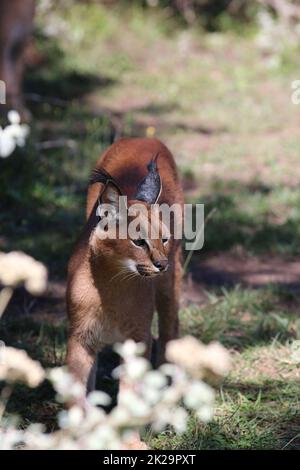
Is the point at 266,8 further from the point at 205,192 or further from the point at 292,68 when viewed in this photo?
the point at 205,192

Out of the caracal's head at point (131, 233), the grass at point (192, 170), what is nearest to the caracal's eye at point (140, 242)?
the caracal's head at point (131, 233)

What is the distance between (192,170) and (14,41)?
214 cm

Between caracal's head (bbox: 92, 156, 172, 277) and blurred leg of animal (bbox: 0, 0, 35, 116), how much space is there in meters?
4.35

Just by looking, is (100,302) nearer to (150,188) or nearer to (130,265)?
(130,265)

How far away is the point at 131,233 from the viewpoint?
3939mm

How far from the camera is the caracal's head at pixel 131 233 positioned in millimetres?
3902

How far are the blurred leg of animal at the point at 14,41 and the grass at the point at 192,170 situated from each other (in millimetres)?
395

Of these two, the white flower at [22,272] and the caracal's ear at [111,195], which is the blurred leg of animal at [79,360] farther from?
the white flower at [22,272]

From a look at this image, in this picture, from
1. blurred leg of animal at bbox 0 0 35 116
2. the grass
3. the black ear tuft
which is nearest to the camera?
the black ear tuft

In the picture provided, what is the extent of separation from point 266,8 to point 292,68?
5.06 feet

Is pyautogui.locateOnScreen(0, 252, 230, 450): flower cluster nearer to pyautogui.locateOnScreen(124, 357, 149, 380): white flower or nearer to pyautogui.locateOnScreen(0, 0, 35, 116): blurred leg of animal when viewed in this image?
pyautogui.locateOnScreen(124, 357, 149, 380): white flower

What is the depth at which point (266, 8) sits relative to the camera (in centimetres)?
1290

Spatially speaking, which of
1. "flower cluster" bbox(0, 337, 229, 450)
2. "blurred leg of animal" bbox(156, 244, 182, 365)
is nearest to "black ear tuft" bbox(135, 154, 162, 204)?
"blurred leg of animal" bbox(156, 244, 182, 365)

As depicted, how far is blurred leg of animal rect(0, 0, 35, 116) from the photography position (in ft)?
26.8
